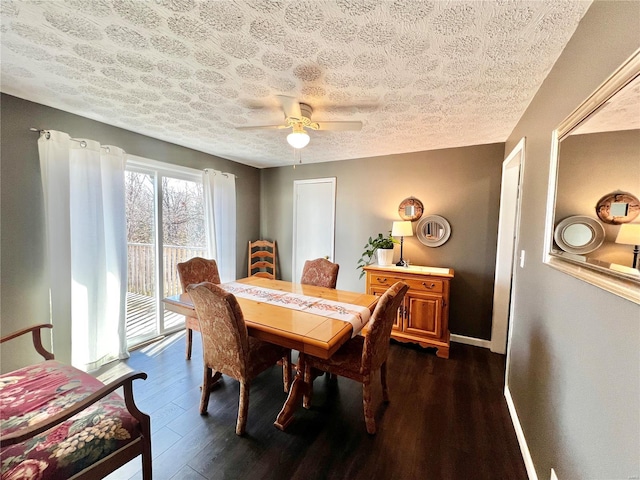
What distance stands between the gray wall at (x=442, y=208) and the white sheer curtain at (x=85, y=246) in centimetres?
261

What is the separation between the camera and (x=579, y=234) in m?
0.99

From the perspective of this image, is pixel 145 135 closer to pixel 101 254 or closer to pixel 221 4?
pixel 101 254

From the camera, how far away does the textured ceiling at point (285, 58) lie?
1109mm

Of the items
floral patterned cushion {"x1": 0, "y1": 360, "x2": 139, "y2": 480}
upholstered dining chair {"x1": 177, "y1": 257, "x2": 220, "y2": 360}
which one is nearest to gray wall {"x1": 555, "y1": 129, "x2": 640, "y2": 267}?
floral patterned cushion {"x1": 0, "y1": 360, "x2": 139, "y2": 480}

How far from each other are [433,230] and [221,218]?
2.97 metres

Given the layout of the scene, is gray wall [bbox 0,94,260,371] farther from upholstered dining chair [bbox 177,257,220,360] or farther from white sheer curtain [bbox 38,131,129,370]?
upholstered dining chair [bbox 177,257,220,360]

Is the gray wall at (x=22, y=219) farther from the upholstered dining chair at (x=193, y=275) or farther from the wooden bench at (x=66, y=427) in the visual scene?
the upholstered dining chair at (x=193, y=275)

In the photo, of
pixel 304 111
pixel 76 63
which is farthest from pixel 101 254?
pixel 304 111

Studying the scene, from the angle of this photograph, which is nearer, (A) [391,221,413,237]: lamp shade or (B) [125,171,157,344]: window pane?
(B) [125,171,157,344]: window pane

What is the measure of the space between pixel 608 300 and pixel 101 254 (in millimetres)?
3447

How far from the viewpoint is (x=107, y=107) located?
6.90 feet

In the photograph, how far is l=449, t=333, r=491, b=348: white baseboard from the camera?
2.90 meters

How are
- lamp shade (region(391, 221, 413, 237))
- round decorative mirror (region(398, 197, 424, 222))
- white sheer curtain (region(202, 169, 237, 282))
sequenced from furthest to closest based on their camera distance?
white sheer curtain (region(202, 169, 237, 282)), round decorative mirror (region(398, 197, 424, 222)), lamp shade (region(391, 221, 413, 237))

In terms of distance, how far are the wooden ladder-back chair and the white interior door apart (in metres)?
0.40
